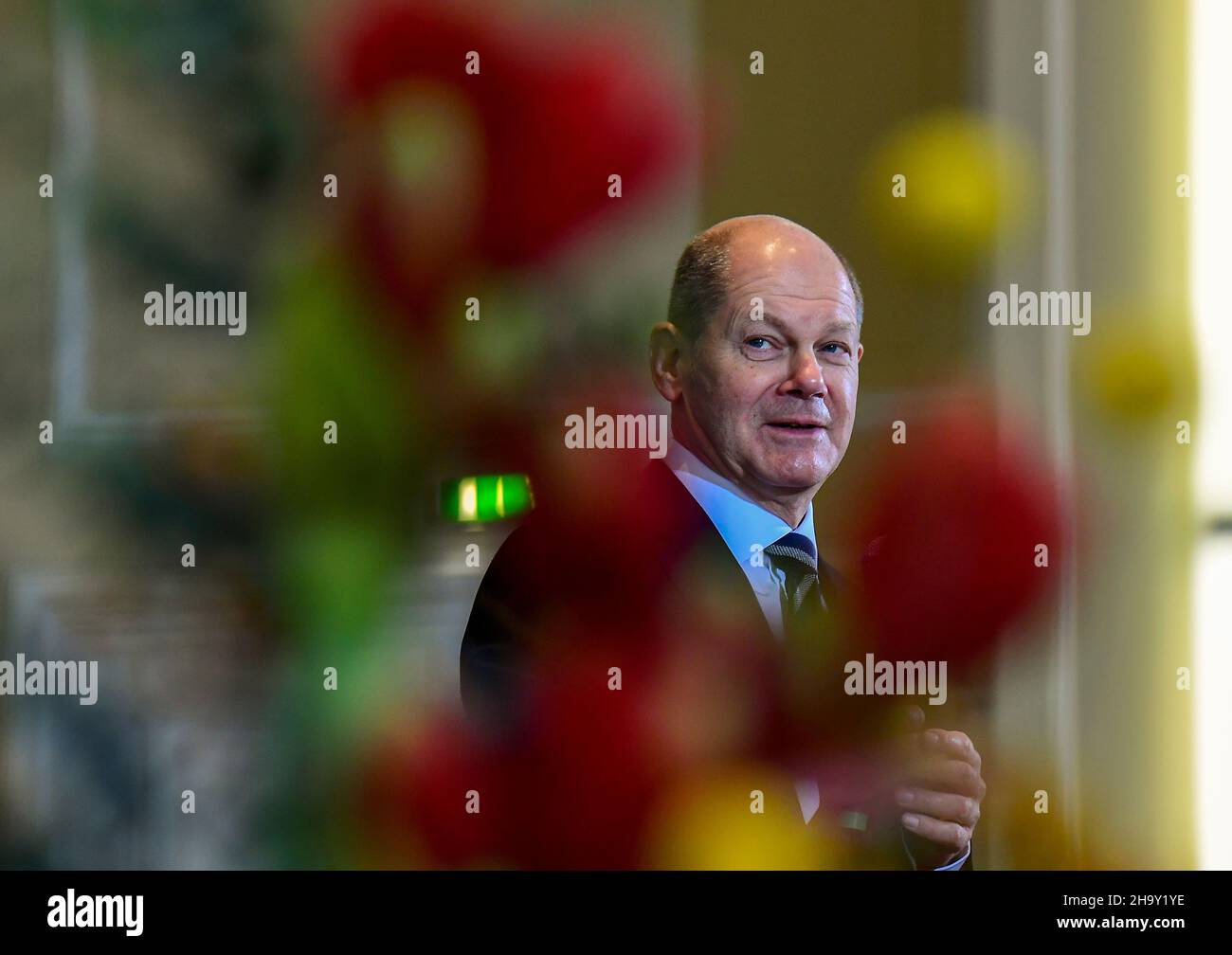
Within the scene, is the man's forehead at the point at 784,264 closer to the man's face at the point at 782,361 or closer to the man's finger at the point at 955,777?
the man's face at the point at 782,361

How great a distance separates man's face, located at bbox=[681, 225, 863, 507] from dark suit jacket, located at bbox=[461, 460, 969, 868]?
0.22 feet

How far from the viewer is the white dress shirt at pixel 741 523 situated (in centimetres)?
111

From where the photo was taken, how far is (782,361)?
1.11 meters

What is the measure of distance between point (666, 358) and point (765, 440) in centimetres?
10

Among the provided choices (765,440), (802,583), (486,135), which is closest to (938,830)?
(802,583)

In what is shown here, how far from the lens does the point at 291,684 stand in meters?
1.08

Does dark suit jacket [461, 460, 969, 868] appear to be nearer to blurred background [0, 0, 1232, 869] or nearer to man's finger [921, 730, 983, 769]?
blurred background [0, 0, 1232, 869]

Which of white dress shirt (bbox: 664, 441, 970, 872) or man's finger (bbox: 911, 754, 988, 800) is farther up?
white dress shirt (bbox: 664, 441, 970, 872)

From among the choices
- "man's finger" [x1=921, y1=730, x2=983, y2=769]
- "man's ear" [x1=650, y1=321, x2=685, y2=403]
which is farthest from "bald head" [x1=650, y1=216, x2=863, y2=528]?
"man's finger" [x1=921, y1=730, x2=983, y2=769]

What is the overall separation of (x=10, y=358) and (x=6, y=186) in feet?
0.45

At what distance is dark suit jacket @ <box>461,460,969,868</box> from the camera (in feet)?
3.59

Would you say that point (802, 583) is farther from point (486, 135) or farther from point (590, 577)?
point (486, 135)
